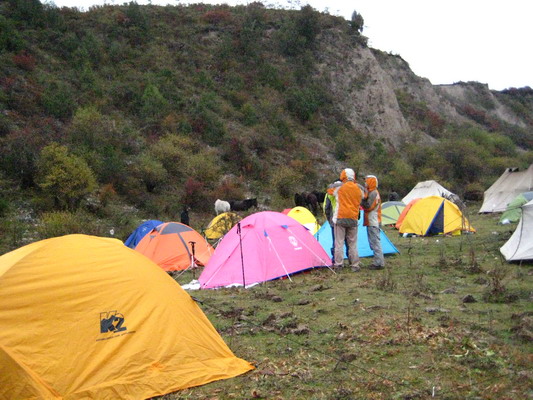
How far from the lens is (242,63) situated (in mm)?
38469

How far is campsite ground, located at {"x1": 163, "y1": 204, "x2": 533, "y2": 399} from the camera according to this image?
397cm

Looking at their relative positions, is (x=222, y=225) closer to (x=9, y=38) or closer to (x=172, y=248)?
(x=172, y=248)

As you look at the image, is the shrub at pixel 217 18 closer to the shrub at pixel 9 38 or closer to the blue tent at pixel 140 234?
the shrub at pixel 9 38

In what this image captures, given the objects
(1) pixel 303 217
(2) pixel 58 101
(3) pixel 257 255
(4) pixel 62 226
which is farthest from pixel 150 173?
(3) pixel 257 255

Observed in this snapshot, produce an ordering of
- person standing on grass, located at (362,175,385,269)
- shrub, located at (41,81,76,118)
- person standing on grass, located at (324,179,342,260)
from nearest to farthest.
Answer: person standing on grass, located at (362,175,385,269)
person standing on grass, located at (324,179,342,260)
shrub, located at (41,81,76,118)

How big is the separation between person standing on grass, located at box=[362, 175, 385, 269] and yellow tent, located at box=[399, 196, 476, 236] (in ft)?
19.2

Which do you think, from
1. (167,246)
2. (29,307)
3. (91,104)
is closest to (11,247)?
(167,246)

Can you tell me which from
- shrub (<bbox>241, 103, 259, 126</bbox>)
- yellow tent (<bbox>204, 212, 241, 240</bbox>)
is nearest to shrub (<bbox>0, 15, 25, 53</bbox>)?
shrub (<bbox>241, 103, 259, 126</bbox>)

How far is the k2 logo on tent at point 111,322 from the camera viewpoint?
13.9ft

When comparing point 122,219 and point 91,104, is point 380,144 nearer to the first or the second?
point 91,104

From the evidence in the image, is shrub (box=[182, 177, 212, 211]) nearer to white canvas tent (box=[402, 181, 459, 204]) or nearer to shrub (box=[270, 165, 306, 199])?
shrub (box=[270, 165, 306, 199])

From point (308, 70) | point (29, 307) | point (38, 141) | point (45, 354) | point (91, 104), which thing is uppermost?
point (308, 70)

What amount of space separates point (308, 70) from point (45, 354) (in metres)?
38.2

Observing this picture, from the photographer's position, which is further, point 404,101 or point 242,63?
point 404,101
